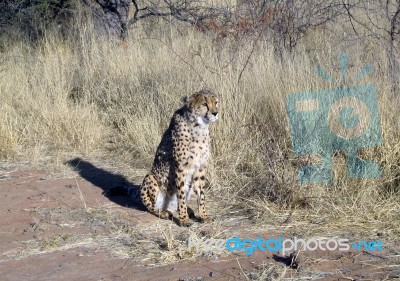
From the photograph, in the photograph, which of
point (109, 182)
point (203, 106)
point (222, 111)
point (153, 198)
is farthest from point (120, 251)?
point (222, 111)

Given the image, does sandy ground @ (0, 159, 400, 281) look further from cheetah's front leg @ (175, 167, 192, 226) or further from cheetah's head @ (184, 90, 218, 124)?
cheetah's head @ (184, 90, 218, 124)

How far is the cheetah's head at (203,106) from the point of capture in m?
4.79

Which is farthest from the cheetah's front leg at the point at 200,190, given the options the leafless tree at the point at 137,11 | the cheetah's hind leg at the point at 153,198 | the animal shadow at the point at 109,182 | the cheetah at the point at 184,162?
the leafless tree at the point at 137,11

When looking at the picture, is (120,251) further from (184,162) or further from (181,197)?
(184,162)

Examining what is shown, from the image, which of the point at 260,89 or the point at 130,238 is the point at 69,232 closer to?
the point at 130,238

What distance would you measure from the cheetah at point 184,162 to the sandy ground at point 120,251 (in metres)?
0.14

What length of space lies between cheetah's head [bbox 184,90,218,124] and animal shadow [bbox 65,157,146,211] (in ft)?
2.80

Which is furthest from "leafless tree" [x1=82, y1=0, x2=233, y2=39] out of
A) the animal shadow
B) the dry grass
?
the animal shadow

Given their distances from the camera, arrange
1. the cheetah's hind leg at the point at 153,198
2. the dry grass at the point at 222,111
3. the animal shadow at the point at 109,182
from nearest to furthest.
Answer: the dry grass at the point at 222,111, the cheetah's hind leg at the point at 153,198, the animal shadow at the point at 109,182

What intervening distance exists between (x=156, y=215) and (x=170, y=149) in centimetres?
50

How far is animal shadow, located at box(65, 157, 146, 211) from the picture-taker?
211 inches

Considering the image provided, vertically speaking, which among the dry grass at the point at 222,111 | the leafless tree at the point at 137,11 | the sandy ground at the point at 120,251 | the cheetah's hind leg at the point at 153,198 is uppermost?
the leafless tree at the point at 137,11

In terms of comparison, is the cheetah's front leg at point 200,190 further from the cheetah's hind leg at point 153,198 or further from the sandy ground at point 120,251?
the cheetah's hind leg at point 153,198

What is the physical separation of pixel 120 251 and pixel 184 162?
928 mm
